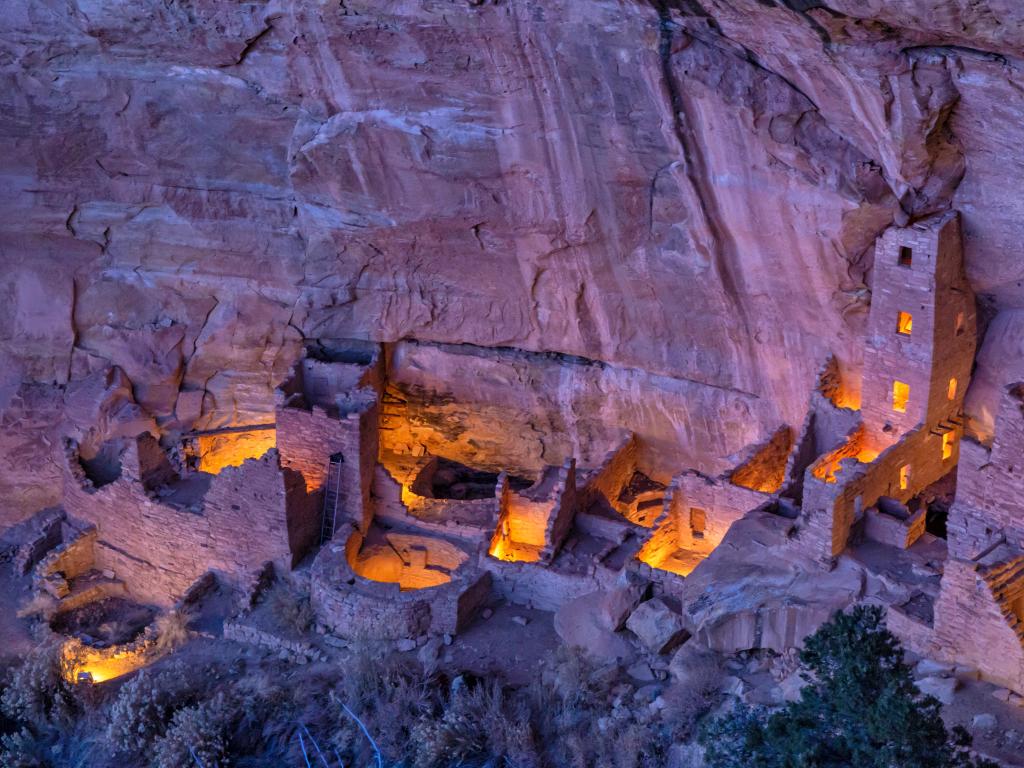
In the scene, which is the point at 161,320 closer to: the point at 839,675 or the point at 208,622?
the point at 208,622

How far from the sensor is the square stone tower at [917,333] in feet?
40.0

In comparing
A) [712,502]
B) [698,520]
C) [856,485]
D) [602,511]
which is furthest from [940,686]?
[602,511]

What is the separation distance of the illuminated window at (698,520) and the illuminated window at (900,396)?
6.88ft

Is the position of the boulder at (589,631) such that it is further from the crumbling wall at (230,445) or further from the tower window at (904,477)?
the crumbling wall at (230,445)

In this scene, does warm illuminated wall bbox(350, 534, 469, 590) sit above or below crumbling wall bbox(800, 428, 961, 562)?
below

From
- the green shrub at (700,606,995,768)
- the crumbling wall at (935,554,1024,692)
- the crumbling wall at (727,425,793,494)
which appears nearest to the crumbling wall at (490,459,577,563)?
the crumbling wall at (727,425,793,494)

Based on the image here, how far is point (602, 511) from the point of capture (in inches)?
573

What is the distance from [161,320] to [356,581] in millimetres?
4801

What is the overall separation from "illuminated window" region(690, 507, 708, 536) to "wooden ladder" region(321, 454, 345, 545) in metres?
3.72

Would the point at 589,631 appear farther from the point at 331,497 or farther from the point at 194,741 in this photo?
the point at 194,741

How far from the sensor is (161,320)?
1661cm

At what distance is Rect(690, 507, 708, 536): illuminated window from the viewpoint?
1368cm

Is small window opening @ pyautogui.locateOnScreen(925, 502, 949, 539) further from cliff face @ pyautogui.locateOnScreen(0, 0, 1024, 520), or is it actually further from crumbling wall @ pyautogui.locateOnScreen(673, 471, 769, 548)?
crumbling wall @ pyautogui.locateOnScreen(673, 471, 769, 548)

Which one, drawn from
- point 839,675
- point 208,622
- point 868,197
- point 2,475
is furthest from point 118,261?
point 839,675
